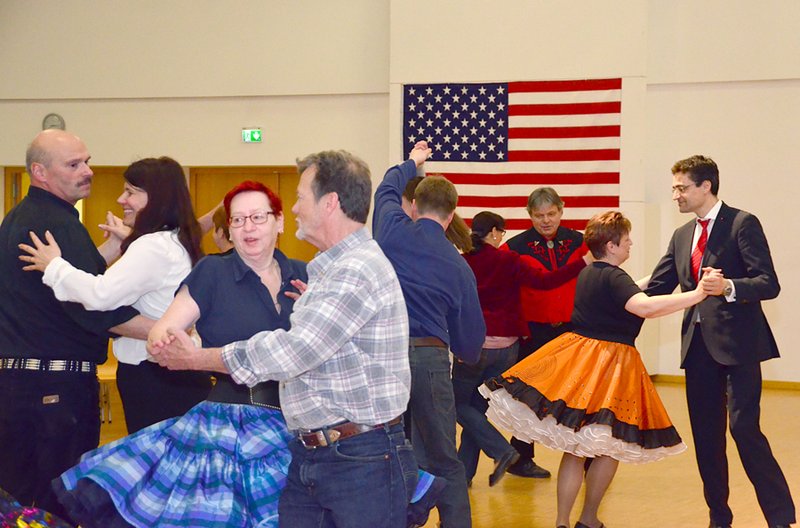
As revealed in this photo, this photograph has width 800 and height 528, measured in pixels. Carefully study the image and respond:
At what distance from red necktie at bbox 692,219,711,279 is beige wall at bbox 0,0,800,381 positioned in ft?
16.7

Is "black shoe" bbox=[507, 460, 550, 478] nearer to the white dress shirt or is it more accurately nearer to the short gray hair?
the short gray hair

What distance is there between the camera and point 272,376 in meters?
2.72

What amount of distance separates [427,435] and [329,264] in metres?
1.93

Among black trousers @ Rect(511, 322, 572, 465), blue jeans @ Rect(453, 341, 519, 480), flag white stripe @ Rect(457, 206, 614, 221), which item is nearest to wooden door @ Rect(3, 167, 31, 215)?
flag white stripe @ Rect(457, 206, 614, 221)

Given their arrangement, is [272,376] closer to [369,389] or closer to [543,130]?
[369,389]

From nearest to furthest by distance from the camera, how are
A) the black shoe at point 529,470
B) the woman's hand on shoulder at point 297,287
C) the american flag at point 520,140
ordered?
the woman's hand on shoulder at point 297,287 → the black shoe at point 529,470 → the american flag at point 520,140

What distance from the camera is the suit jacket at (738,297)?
4996mm

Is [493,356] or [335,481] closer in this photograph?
[335,481]

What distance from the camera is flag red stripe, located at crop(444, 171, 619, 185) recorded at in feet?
34.4

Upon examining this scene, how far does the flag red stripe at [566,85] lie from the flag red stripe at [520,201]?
1107 millimetres

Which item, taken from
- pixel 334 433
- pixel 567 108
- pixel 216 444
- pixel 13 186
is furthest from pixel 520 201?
pixel 334 433

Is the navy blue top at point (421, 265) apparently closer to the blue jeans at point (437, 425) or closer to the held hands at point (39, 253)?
the blue jeans at point (437, 425)

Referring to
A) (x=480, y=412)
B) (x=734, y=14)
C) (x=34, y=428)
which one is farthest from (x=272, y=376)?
(x=734, y=14)

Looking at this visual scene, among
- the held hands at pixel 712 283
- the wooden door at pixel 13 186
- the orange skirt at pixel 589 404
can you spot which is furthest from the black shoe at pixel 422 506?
the wooden door at pixel 13 186
